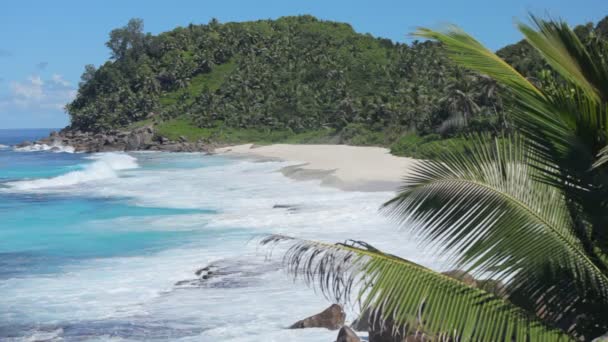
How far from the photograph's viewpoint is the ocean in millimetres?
11711

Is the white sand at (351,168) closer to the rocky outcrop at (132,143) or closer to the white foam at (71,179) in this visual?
the white foam at (71,179)

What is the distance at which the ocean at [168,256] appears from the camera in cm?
1171

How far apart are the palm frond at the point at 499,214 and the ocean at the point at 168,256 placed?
4.18 m

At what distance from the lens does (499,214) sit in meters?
4.60

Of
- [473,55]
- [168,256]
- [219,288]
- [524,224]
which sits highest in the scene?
[473,55]

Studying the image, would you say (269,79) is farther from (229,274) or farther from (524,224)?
(524,224)

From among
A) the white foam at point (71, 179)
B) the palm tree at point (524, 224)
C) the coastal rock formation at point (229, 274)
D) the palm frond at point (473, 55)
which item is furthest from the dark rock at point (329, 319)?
the white foam at point (71, 179)

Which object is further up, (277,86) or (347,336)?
(277,86)

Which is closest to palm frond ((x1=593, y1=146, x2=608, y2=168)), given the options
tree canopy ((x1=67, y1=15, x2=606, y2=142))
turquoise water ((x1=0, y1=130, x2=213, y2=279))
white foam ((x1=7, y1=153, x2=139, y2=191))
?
turquoise water ((x1=0, y1=130, x2=213, y2=279))

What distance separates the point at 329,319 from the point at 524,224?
6.40 m

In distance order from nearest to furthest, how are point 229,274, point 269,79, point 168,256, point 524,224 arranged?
1. point 524,224
2. point 229,274
3. point 168,256
4. point 269,79

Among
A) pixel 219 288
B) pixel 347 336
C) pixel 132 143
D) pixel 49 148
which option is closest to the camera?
pixel 347 336

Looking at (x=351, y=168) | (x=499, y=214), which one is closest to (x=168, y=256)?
(x=499, y=214)

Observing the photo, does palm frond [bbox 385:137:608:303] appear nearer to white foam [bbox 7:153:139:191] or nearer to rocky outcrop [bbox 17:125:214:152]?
white foam [bbox 7:153:139:191]
